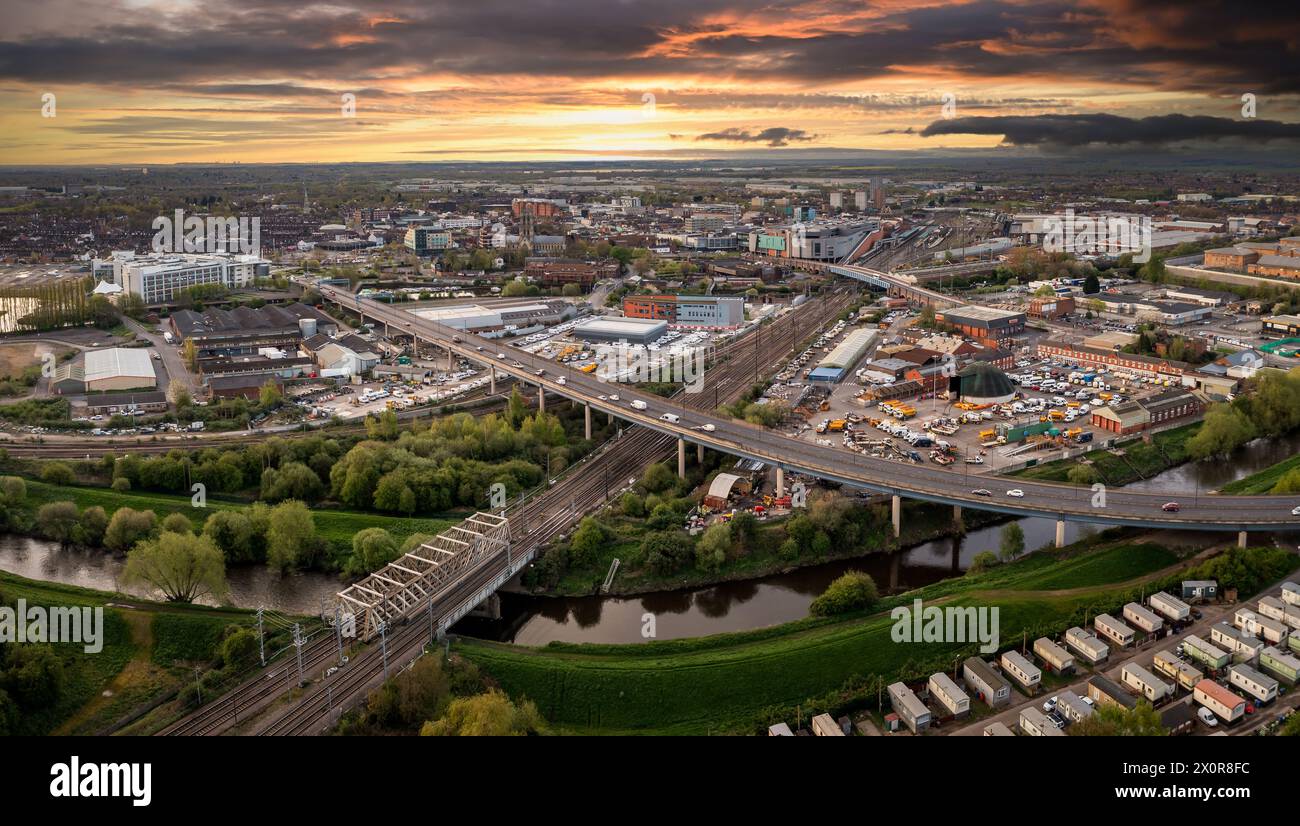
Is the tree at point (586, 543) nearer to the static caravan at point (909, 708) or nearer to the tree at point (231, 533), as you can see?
the tree at point (231, 533)

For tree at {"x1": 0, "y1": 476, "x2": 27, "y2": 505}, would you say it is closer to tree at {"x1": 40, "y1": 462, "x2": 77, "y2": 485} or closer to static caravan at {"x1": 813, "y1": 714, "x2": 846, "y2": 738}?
tree at {"x1": 40, "y1": 462, "x2": 77, "y2": 485}

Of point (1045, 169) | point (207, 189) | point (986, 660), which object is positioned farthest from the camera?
point (1045, 169)

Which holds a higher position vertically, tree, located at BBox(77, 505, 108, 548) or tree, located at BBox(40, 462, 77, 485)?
tree, located at BBox(40, 462, 77, 485)

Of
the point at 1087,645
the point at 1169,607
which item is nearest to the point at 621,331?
the point at 1169,607

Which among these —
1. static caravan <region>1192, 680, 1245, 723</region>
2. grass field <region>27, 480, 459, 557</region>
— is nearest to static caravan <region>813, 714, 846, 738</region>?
static caravan <region>1192, 680, 1245, 723</region>

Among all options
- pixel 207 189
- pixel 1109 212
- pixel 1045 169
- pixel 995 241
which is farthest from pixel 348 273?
pixel 1045 169

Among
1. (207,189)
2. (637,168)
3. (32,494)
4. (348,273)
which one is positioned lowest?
(32,494)

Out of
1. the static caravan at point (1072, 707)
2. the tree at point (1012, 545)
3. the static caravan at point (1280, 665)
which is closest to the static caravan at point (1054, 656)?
the static caravan at point (1072, 707)

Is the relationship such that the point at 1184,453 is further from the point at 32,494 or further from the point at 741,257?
the point at 741,257
